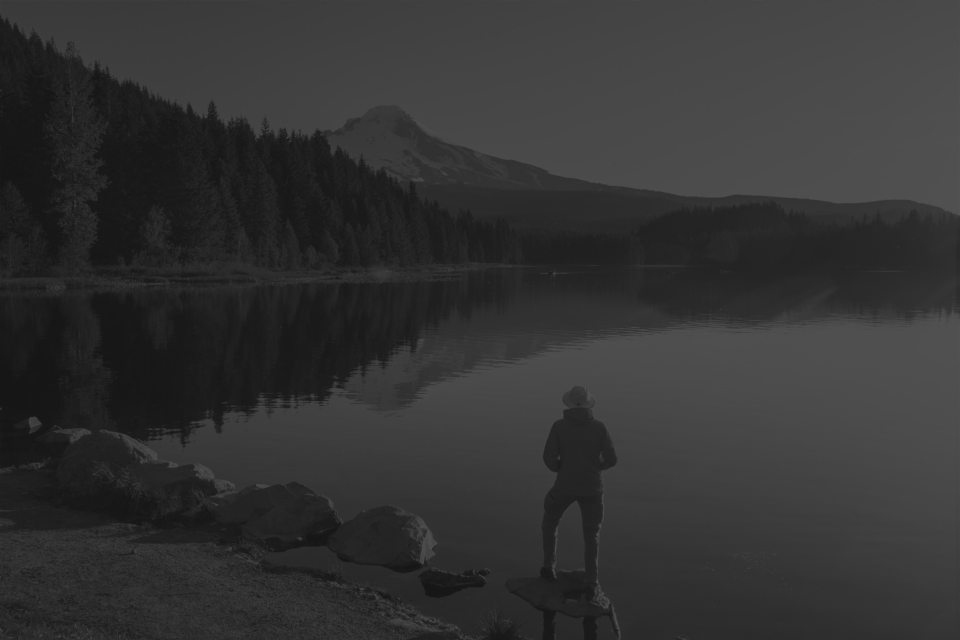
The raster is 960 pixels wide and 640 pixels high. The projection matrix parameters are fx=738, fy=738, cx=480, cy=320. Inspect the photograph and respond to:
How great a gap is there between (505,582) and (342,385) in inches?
618

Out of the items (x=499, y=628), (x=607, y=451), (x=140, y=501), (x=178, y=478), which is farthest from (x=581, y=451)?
(x=140, y=501)

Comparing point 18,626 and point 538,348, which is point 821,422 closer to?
point 538,348

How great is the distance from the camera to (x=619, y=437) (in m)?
18.6

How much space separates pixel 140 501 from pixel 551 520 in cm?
687

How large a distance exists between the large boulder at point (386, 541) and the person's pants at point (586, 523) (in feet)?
6.35

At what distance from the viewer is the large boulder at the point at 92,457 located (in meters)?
12.8

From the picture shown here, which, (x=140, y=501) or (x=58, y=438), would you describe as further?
(x=58, y=438)

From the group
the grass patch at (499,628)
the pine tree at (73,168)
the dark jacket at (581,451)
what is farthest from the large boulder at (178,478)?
the pine tree at (73,168)

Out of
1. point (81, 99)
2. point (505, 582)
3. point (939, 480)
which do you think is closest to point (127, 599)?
point (505, 582)

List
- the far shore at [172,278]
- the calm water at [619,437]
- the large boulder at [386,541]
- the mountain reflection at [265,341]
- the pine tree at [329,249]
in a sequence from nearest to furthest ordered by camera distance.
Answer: the calm water at [619,437] < the large boulder at [386,541] < the mountain reflection at [265,341] < the far shore at [172,278] < the pine tree at [329,249]

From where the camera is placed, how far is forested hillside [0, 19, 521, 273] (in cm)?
7319

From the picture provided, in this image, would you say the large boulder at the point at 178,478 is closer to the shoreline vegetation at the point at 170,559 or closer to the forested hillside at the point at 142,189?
the shoreline vegetation at the point at 170,559

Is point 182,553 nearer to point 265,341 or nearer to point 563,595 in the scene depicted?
point 563,595

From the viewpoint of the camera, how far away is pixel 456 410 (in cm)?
2145
